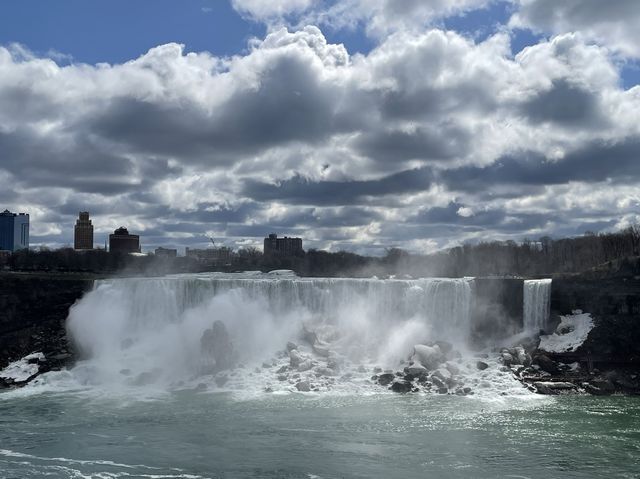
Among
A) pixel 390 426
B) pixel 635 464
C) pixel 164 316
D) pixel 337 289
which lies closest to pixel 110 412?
pixel 390 426

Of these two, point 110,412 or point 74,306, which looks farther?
Result: point 74,306

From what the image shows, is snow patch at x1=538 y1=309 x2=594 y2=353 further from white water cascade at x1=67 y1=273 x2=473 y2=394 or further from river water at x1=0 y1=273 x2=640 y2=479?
white water cascade at x1=67 y1=273 x2=473 y2=394

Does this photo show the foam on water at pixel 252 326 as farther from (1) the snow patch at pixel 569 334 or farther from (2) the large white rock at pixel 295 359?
(1) the snow patch at pixel 569 334

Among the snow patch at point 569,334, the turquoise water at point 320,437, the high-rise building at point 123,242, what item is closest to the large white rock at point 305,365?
the turquoise water at point 320,437

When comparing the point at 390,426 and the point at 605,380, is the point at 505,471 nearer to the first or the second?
the point at 390,426

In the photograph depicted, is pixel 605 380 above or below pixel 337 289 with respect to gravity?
below

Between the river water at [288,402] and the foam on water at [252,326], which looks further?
the foam on water at [252,326]

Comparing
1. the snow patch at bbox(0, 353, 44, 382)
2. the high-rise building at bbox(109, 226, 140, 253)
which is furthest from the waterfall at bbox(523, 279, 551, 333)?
the high-rise building at bbox(109, 226, 140, 253)

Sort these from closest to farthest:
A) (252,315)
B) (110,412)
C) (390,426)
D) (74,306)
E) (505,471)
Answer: (505,471) → (390,426) → (110,412) → (252,315) → (74,306)
